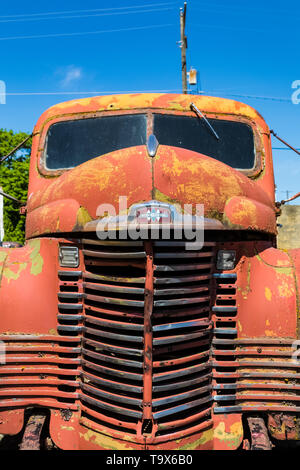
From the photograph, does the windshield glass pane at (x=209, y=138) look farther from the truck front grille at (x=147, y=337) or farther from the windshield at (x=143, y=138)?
the truck front grille at (x=147, y=337)

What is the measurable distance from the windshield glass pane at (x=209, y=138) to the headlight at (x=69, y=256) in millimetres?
1474

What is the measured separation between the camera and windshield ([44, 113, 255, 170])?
10.8 feet

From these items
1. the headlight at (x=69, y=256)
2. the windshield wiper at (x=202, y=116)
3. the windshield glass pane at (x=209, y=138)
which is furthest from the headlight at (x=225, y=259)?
the windshield wiper at (x=202, y=116)

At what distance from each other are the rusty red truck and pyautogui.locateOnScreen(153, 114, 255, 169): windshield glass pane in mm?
944

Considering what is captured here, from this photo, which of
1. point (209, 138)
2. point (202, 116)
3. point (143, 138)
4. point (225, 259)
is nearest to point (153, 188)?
point (225, 259)

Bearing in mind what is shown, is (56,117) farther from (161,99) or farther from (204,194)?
(204,194)

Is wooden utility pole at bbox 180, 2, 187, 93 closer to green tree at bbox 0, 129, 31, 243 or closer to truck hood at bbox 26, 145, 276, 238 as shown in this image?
green tree at bbox 0, 129, 31, 243

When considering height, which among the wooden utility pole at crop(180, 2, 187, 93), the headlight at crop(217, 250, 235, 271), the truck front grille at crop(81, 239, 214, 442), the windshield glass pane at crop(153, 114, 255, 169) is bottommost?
the truck front grille at crop(81, 239, 214, 442)

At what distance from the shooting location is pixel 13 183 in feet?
74.5

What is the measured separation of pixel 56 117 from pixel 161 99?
1101mm

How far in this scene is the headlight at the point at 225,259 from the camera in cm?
224

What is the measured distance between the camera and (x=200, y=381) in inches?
84.9

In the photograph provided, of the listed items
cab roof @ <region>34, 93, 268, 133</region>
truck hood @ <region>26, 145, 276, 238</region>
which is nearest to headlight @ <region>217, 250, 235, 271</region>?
truck hood @ <region>26, 145, 276, 238</region>
